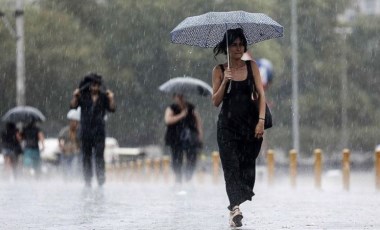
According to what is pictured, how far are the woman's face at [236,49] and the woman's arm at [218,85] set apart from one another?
18cm

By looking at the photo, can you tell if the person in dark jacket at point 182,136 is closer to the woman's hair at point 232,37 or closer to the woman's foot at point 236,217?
the woman's hair at point 232,37

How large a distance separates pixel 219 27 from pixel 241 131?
163cm

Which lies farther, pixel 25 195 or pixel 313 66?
pixel 313 66

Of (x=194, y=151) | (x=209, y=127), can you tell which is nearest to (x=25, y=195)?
(x=194, y=151)

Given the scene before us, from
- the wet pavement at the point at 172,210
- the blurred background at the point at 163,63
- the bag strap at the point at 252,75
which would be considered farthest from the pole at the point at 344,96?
the bag strap at the point at 252,75

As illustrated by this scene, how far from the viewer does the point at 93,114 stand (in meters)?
19.0

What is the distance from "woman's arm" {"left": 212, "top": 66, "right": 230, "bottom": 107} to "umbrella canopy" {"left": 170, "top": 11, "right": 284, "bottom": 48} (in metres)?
0.72

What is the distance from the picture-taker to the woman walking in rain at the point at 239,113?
38.2ft

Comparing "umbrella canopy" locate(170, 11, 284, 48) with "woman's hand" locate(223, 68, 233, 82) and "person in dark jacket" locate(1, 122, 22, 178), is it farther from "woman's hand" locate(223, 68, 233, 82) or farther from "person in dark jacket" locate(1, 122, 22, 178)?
"person in dark jacket" locate(1, 122, 22, 178)

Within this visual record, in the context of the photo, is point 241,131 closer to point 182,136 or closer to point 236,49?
point 236,49

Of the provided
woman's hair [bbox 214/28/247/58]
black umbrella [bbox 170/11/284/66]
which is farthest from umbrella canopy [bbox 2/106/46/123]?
woman's hair [bbox 214/28/247/58]

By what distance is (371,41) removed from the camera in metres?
81.3

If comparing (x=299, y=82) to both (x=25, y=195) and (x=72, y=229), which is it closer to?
(x=25, y=195)

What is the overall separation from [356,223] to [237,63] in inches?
68.2
